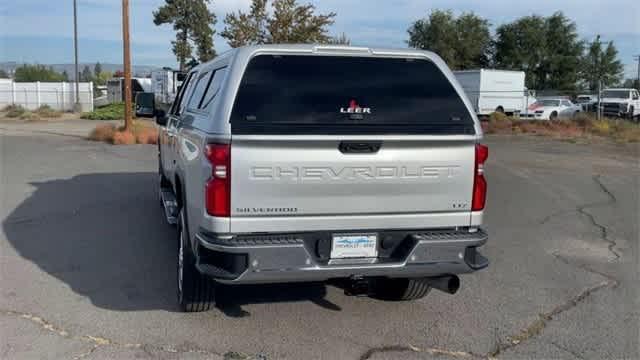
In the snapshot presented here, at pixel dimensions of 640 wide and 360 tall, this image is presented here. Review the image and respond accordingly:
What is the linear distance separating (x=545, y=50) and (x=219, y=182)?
5797 centimetres

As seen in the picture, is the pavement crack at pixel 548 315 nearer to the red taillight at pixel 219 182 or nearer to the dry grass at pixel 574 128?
the red taillight at pixel 219 182

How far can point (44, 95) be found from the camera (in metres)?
48.9

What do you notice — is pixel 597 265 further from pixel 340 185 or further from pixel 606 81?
pixel 606 81

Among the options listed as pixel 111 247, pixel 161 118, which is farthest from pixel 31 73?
pixel 111 247

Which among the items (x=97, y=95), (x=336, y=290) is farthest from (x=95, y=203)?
(x=97, y=95)

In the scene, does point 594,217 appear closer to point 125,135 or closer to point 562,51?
point 125,135

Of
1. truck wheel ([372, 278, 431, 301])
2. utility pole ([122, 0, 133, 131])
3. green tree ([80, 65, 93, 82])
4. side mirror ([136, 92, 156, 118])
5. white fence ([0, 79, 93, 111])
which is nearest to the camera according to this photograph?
truck wheel ([372, 278, 431, 301])

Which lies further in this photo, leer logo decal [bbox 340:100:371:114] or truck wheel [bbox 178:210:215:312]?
truck wheel [bbox 178:210:215:312]

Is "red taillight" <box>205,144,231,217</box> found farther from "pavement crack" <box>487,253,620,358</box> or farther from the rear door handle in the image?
"pavement crack" <box>487,253,620,358</box>

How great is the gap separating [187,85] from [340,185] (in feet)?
12.4

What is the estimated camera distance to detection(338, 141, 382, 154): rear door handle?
4199 millimetres

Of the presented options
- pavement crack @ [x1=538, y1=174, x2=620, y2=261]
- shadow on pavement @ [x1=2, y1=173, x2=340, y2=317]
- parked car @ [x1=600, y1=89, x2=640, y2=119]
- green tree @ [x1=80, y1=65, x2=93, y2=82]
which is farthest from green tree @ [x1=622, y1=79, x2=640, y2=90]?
green tree @ [x1=80, y1=65, x2=93, y2=82]

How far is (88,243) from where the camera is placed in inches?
285

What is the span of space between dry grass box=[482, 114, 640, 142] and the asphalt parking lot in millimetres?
14820
